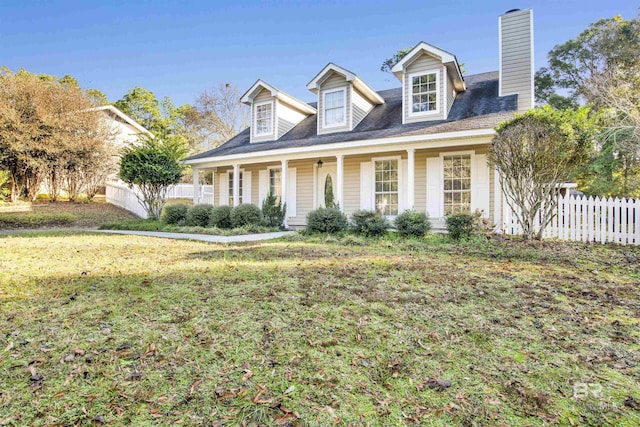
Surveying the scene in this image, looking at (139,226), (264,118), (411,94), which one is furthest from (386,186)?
(139,226)

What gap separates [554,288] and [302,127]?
11.5m

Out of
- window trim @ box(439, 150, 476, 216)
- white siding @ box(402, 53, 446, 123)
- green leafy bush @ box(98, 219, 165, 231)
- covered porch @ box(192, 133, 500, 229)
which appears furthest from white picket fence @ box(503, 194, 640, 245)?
green leafy bush @ box(98, 219, 165, 231)

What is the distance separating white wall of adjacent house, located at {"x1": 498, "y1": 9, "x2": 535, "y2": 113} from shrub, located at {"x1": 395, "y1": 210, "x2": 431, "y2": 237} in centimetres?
504

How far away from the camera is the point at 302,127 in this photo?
14.0m

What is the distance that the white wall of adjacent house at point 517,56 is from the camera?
33.6 feet

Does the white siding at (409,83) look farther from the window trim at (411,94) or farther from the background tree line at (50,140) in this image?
the background tree line at (50,140)

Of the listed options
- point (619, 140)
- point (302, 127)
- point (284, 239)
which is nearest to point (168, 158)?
point (302, 127)

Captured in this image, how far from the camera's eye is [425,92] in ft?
35.6

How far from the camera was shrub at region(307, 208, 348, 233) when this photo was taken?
990 centimetres

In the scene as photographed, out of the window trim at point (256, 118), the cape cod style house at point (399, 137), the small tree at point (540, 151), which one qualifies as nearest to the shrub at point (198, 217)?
the cape cod style house at point (399, 137)

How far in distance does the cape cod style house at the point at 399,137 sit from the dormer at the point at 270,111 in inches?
1.7

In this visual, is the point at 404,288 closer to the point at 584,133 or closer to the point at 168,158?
the point at 584,133

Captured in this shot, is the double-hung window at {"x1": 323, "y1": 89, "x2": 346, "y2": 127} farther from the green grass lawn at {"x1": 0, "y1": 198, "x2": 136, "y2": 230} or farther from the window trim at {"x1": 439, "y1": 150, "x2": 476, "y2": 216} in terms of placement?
the green grass lawn at {"x1": 0, "y1": 198, "x2": 136, "y2": 230}

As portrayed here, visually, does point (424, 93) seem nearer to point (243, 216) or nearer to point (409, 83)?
point (409, 83)
